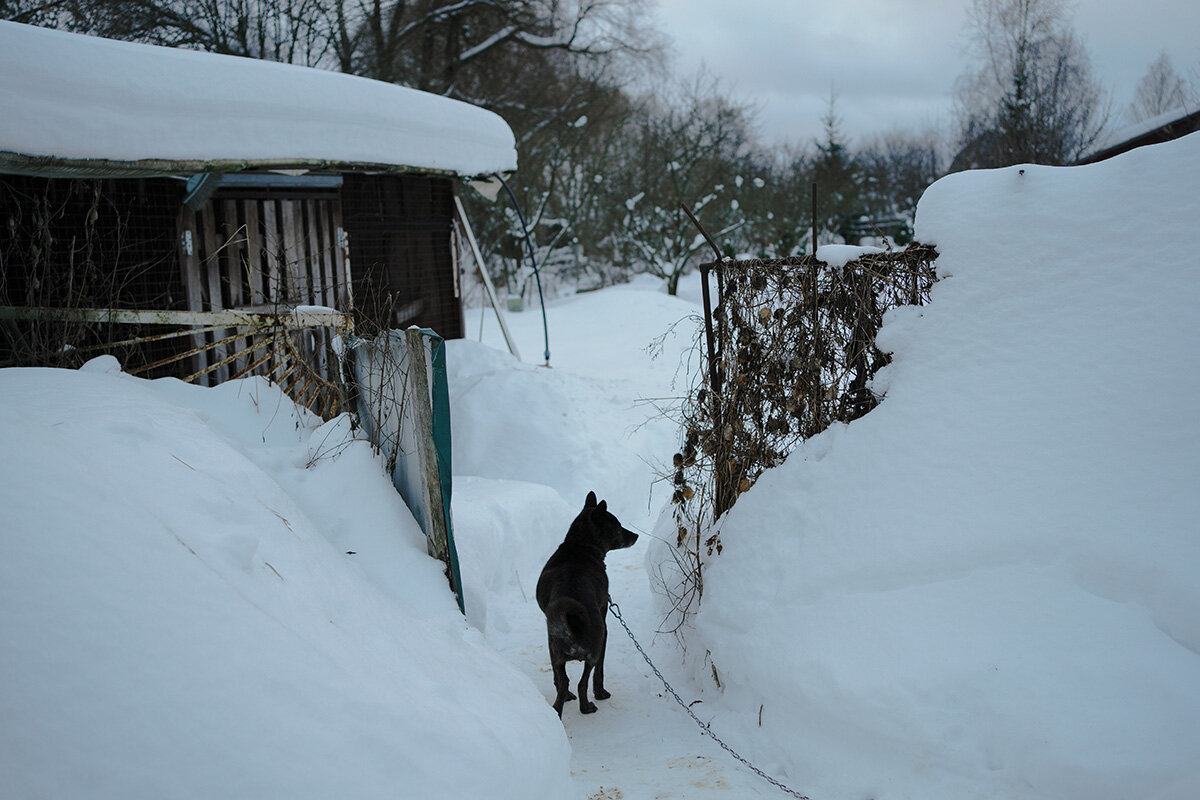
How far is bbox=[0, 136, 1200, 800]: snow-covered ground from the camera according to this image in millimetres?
2354

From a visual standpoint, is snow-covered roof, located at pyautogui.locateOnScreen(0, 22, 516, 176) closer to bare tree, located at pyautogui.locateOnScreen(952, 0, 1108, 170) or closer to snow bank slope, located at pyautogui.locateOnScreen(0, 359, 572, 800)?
snow bank slope, located at pyautogui.locateOnScreen(0, 359, 572, 800)

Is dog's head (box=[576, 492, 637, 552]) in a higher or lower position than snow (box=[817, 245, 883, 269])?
lower

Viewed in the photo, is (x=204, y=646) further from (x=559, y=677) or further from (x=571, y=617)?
(x=559, y=677)

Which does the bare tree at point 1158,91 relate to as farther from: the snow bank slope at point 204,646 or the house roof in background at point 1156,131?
the snow bank slope at point 204,646

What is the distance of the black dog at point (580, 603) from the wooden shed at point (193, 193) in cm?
176

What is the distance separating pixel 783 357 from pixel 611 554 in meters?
3.13

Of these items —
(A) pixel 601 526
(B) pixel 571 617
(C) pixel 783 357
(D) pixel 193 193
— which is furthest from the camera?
(D) pixel 193 193

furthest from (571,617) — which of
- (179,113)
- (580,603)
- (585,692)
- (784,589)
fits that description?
(179,113)

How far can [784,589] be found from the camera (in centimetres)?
419

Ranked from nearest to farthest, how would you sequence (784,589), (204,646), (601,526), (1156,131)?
(204,646) < (784,589) < (601,526) < (1156,131)

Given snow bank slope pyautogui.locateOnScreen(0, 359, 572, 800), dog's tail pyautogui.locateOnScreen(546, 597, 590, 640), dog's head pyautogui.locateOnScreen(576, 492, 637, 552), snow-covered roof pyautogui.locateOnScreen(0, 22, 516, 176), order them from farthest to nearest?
dog's head pyautogui.locateOnScreen(576, 492, 637, 552) < snow-covered roof pyautogui.locateOnScreen(0, 22, 516, 176) < dog's tail pyautogui.locateOnScreen(546, 597, 590, 640) < snow bank slope pyautogui.locateOnScreen(0, 359, 572, 800)

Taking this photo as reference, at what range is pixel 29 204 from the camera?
602 centimetres

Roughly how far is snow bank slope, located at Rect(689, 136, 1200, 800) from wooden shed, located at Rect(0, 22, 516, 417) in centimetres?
271

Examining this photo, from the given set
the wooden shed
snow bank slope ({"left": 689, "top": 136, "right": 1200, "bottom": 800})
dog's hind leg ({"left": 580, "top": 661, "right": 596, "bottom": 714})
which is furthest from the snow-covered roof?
snow bank slope ({"left": 689, "top": 136, "right": 1200, "bottom": 800})
